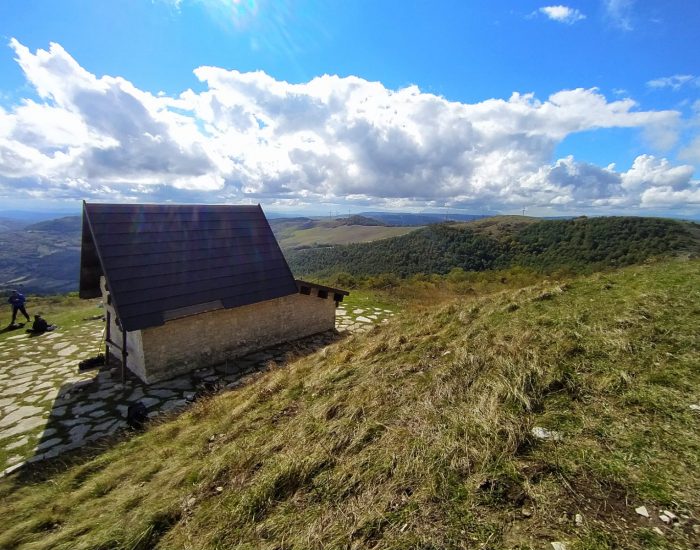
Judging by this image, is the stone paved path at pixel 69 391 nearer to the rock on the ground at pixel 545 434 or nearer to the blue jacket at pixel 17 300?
the blue jacket at pixel 17 300

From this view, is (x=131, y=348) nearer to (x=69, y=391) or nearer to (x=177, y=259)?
(x=69, y=391)

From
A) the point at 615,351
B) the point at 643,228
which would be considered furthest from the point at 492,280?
the point at 643,228

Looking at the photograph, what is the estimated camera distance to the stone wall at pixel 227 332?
8070mm

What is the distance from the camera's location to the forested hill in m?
48.1

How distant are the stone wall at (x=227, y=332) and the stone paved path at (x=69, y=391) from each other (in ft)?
1.06

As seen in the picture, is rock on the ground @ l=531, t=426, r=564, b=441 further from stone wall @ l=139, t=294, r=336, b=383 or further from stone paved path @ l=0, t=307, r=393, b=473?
stone wall @ l=139, t=294, r=336, b=383

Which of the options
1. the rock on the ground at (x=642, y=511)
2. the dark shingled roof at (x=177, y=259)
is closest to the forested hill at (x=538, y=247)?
the dark shingled roof at (x=177, y=259)

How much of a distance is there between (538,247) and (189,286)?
68.5 m

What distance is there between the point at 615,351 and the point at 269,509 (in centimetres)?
476

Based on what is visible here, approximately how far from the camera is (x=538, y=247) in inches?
2515

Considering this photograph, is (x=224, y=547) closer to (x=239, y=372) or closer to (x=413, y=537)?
(x=413, y=537)

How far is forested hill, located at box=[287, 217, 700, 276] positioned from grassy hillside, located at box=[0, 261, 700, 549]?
1648 inches

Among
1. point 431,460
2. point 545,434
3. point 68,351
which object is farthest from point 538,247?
point 431,460

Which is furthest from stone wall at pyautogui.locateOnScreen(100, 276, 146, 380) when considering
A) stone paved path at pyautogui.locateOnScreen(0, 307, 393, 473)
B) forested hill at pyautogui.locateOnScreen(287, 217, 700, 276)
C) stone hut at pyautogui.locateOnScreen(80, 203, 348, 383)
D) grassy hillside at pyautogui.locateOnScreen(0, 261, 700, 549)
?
forested hill at pyautogui.locateOnScreen(287, 217, 700, 276)
